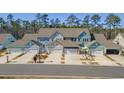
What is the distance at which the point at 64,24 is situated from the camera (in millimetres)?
6215

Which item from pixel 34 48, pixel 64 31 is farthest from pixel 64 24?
pixel 34 48

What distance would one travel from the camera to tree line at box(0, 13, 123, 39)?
6.14 meters

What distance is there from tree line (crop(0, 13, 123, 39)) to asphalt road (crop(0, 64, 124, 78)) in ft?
1.25

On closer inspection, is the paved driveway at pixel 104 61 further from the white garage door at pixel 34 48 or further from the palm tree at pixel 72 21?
the white garage door at pixel 34 48

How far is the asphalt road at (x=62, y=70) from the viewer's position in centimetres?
612

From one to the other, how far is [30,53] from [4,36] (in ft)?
1.24

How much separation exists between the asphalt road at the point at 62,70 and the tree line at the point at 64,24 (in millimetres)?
381

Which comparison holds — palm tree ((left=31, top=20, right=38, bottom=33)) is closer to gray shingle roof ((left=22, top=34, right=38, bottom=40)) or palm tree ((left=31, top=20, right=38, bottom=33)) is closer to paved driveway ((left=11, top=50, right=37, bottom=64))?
gray shingle roof ((left=22, top=34, right=38, bottom=40))

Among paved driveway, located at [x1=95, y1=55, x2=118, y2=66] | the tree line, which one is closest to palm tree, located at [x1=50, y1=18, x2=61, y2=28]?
the tree line

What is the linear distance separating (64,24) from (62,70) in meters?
0.57

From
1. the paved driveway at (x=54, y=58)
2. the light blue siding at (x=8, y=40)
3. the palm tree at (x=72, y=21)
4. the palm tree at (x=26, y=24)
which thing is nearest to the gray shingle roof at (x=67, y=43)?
the paved driveway at (x=54, y=58)

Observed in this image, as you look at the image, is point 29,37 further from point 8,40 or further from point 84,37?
point 84,37
